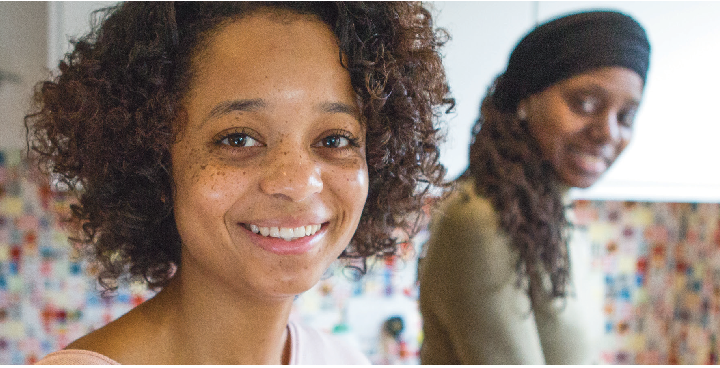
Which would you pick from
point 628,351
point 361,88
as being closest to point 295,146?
point 361,88

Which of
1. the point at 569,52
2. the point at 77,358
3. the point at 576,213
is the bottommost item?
the point at 77,358

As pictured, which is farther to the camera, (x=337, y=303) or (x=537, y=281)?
(x=337, y=303)

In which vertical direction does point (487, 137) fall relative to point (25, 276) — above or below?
above

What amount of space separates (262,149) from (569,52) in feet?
1.38

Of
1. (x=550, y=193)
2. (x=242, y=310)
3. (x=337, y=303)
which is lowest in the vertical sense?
(x=337, y=303)

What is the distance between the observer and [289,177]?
19.7 inches

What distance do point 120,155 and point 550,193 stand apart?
56 centimetres

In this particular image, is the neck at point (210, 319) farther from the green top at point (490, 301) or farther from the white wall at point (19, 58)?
the white wall at point (19, 58)

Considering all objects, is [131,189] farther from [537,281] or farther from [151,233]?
[537,281]

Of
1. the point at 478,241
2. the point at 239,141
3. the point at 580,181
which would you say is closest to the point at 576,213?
the point at 580,181

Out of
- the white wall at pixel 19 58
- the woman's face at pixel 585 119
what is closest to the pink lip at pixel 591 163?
the woman's face at pixel 585 119

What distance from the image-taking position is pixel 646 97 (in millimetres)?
658

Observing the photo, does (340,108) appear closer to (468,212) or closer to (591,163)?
(468,212)

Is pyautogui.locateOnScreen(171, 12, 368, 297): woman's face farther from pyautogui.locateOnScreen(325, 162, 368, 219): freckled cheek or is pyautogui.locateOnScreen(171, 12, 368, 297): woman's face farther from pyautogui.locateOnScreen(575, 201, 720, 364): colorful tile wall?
pyautogui.locateOnScreen(575, 201, 720, 364): colorful tile wall
